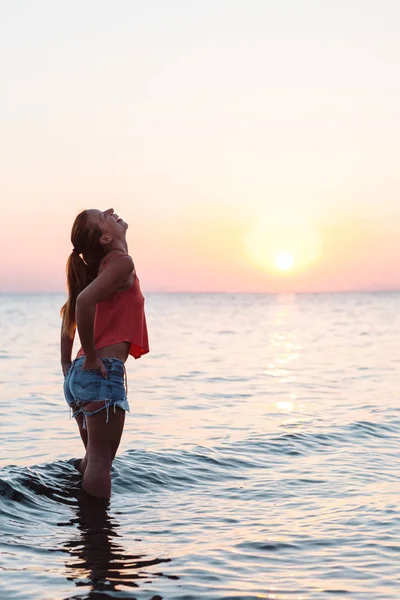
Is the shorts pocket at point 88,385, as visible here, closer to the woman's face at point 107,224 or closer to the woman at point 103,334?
the woman at point 103,334

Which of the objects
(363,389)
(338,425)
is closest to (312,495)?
(338,425)

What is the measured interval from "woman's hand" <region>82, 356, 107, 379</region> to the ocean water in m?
1.27

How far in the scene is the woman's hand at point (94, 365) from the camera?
240 inches

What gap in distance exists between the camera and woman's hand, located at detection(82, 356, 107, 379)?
610cm

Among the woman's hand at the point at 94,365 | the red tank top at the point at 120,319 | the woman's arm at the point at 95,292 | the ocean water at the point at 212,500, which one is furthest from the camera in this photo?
the red tank top at the point at 120,319

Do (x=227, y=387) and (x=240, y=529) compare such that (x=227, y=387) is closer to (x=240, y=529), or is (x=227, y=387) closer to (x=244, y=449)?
(x=244, y=449)

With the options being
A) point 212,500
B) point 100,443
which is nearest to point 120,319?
point 100,443

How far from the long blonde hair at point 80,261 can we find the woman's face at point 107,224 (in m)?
Result: 0.04

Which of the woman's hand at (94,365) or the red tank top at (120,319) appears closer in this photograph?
the woman's hand at (94,365)

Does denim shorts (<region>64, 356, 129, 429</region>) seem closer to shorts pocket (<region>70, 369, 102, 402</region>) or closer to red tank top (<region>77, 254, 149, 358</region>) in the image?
shorts pocket (<region>70, 369, 102, 402</region>)

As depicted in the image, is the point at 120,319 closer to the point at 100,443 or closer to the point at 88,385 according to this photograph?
the point at 88,385

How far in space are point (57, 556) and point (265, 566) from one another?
1.46 metres

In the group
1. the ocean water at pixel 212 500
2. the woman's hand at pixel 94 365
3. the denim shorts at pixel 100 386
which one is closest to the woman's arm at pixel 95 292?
the woman's hand at pixel 94 365

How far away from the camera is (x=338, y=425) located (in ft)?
38.0
